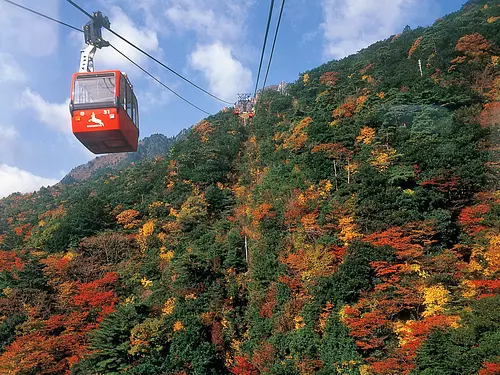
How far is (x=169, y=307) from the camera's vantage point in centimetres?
2141

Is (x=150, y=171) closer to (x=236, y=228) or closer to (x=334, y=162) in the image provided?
(x=236, y=228)

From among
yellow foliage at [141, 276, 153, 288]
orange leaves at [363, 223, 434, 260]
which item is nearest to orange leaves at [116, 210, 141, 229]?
yellow foliage at [141, 276, 153, 288]

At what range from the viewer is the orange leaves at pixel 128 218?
30.6m

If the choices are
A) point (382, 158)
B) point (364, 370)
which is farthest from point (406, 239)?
point (382, 158)

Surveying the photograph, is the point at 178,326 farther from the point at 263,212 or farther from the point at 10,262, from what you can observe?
the point at 10,262

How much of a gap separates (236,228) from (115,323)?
1100 cm

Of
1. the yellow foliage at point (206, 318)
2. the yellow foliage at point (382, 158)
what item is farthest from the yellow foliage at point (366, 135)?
the yellow foliage at point (206, 318)

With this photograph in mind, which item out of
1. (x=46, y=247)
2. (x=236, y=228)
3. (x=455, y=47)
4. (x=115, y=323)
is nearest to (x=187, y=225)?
(x=236, y=228)

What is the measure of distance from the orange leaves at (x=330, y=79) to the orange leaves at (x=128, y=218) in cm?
2323

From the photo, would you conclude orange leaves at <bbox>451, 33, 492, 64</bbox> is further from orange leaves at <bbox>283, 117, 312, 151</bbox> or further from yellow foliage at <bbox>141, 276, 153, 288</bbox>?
yellow foliage at <bbox>141, 276, 153, 288</bbox>

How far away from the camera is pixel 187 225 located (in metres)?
27.9

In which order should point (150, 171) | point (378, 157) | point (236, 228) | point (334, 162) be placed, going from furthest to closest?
point (150, 171)
point (236, 228)
point (334, 162)
point (378, 157)

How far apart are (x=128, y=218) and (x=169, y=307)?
12.2 meters

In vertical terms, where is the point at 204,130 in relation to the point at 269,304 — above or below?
above
